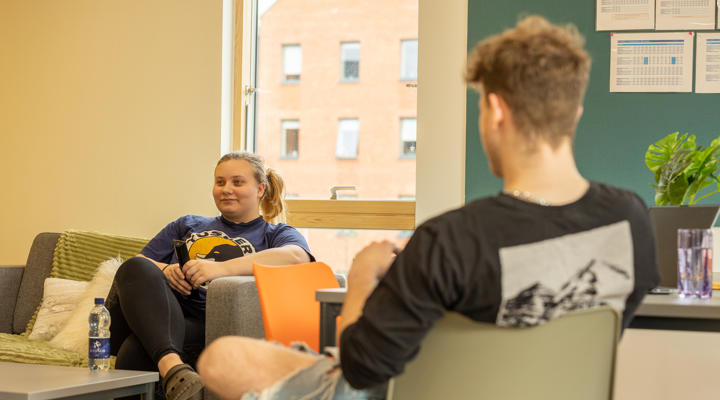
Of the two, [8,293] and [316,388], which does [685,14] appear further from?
[8,293]

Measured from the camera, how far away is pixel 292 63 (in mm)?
4117

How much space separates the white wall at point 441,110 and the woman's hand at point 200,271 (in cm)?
111

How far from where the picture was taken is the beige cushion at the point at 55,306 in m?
3.46

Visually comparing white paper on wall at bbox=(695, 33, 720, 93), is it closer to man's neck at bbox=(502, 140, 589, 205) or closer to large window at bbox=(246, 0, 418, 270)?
large window at bbox=(246, 0, 418, 270)

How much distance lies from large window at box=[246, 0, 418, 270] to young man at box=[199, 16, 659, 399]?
8.43ft

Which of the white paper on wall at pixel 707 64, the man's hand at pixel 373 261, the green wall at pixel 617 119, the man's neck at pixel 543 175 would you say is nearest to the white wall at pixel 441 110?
the green wall at pixel 617 119

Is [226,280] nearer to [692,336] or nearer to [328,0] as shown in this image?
[692,336]

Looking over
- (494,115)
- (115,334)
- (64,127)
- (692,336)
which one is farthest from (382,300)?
(64,127)

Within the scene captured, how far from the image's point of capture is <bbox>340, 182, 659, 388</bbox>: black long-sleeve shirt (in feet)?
3.77

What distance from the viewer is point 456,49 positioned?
12.0ft

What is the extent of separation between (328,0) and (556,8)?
3.84 ft

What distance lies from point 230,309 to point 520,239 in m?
1.64

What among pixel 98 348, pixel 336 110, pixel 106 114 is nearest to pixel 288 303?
pixel 98 348

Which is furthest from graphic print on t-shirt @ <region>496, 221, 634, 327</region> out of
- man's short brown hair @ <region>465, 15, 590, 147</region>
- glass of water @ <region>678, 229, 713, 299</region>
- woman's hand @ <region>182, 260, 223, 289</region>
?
woman's hand @ <region>182, 260, 223, 289</region>
